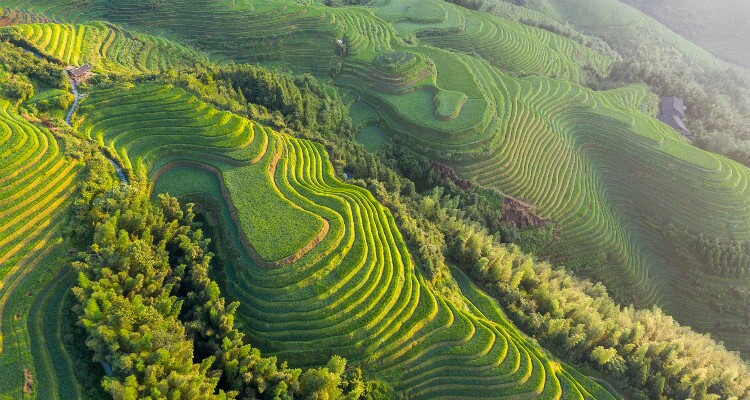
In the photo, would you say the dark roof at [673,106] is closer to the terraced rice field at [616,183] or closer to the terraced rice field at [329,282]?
the terraced rice field at [616,183]

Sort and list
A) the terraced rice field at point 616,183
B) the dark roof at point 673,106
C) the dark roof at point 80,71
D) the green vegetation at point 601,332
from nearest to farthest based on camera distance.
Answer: the green vegetation at point 601,332
the dark roof at point 80,71
the terraced rice field at point 616,183
the dark roof at point 673,106

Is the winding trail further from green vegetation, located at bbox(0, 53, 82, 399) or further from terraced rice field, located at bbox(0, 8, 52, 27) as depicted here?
terraced rice field, located at bbox(0, 8, 52, 27)

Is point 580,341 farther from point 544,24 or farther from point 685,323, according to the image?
point 544,24

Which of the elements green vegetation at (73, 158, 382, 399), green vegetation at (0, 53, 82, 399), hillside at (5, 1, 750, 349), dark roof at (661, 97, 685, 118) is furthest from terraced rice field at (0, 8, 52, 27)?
dark roof at (661, 97, 685, 118)

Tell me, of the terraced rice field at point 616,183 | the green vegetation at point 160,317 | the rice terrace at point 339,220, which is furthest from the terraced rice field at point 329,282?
the terraced rice field at point 616,183

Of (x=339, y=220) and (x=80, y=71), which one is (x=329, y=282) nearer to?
(x=339, y=220)

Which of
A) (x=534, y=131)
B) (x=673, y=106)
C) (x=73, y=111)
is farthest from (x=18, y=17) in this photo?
(x=673, y=106)

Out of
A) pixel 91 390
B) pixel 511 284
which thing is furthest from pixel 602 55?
pixel 91 390
